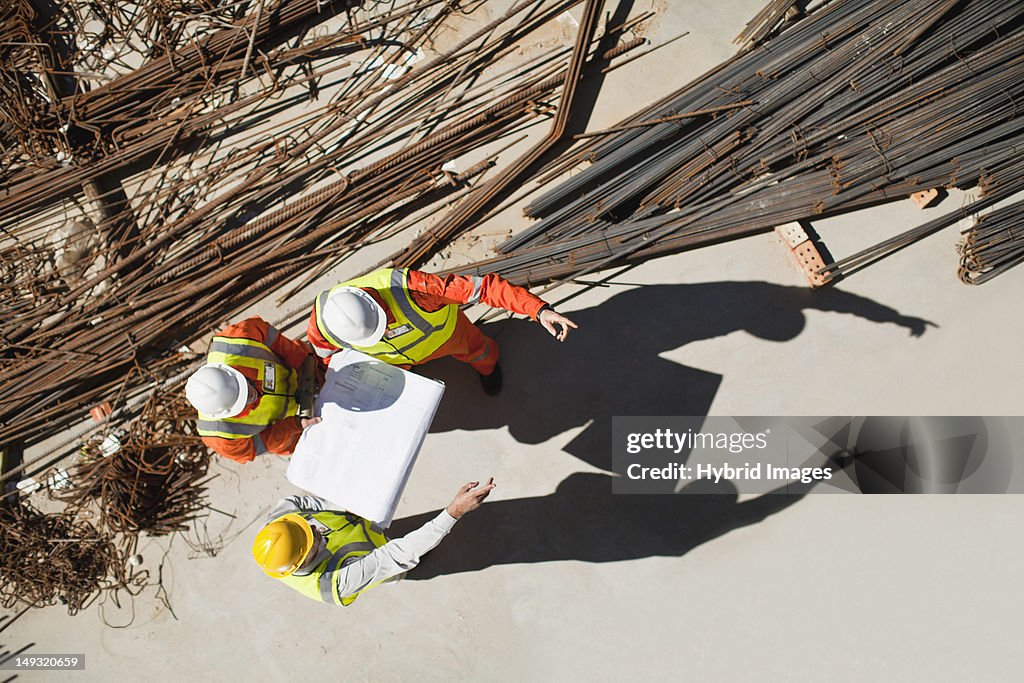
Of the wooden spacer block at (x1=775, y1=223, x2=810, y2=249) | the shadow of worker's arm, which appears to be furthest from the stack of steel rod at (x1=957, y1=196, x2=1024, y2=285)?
the wooden spacer block at (x1=775, y1=223, x2=810, y2=249)

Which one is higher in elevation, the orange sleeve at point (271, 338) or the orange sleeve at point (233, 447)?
the orange sleeve at point (271, 338)

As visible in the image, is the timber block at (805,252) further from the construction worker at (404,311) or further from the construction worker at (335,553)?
the construction worker at (335,553)

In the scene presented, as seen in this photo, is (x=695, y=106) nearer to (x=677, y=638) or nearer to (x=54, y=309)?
(x=677, y=638)

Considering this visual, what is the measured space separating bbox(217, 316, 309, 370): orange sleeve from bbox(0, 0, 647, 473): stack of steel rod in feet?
4.14

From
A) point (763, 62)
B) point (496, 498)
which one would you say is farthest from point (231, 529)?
point (763, 62)

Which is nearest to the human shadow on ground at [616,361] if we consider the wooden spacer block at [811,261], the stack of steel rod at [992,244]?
the wooden spacer block at [811,261]

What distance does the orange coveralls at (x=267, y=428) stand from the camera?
4523 mm

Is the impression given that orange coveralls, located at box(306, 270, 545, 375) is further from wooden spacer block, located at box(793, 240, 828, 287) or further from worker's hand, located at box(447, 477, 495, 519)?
wooden spacer block, located at box(793, 240, 828, 287)

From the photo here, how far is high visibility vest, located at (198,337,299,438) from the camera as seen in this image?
14.6 feet

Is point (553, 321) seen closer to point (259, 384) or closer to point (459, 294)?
point (459, 294)

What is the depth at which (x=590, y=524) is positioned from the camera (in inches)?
223

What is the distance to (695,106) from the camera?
5.44 meters

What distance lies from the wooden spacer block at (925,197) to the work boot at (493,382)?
3625 millimetres

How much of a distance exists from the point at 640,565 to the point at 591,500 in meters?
0.66
